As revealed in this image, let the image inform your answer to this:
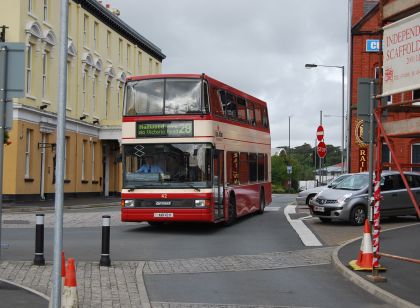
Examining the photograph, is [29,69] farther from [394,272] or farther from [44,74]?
[394,272]

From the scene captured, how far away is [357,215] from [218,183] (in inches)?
188

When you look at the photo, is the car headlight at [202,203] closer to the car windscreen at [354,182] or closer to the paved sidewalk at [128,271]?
the paved sidewalk at [128,271]

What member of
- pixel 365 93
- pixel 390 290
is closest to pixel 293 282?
pixel 390 290

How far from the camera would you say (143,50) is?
57781mm

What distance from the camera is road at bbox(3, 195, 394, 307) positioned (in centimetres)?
932

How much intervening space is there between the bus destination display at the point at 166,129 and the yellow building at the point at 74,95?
17.2 m

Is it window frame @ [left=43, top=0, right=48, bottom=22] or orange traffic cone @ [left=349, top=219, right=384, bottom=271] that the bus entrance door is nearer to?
orange traffic cone @ [left=349, top=219, right=384, bottom=271]

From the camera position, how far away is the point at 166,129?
1758 cm

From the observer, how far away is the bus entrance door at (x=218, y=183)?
701 inches

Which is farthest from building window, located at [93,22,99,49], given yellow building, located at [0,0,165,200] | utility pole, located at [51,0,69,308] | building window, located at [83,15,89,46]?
utility pole, located at [51,0,69,308]

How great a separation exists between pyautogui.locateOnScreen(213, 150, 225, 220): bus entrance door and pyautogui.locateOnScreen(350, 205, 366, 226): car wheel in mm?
4210

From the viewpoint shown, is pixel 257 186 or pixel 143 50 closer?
pixel 257 186

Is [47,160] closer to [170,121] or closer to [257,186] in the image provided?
[257,186]

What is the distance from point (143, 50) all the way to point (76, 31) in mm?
15829
